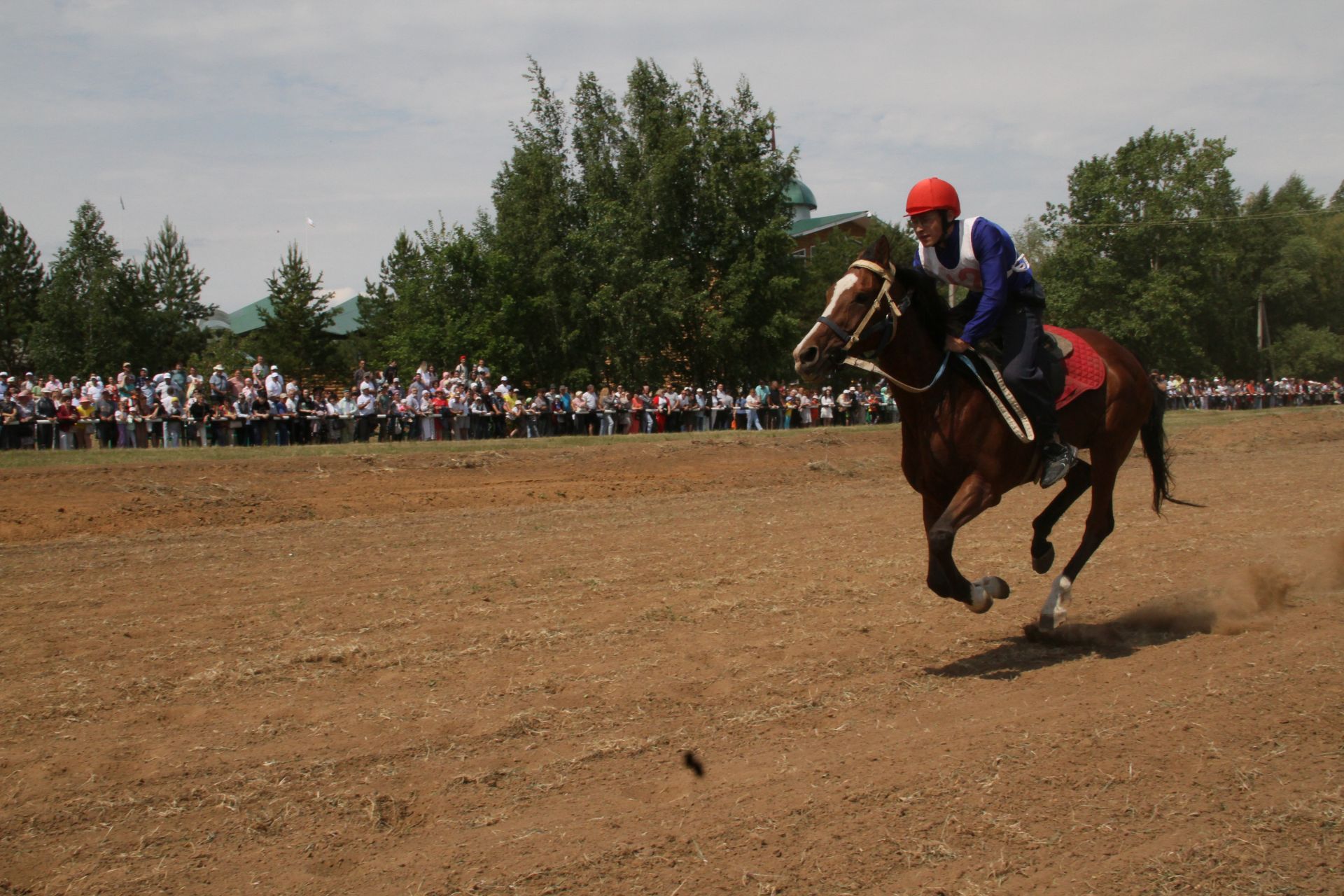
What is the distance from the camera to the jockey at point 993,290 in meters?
7.73

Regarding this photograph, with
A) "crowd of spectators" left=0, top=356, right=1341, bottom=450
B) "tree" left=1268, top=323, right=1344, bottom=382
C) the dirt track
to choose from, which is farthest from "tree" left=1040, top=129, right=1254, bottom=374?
the dirt track

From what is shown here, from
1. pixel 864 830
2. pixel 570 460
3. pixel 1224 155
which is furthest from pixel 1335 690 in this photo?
pixel 1224 155

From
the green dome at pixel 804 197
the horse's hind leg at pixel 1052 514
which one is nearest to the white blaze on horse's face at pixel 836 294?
the horse's hind leg at pixel 1052 514

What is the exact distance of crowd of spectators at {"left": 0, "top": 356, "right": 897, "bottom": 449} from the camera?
933 inches

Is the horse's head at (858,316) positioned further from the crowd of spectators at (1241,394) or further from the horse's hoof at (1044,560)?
the crowd of spectators at (1241,394)

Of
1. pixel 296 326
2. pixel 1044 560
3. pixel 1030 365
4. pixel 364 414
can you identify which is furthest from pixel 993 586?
pixel 296 326

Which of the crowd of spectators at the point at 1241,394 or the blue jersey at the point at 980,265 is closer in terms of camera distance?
the blue jersey at the point at 980,265

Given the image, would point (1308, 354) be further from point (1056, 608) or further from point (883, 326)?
point (883, 326)

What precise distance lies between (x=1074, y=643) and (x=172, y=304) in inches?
2681

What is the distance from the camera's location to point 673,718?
6324mm

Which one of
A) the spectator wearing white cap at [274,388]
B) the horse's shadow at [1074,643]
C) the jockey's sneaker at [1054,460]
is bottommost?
the horse's shadow at [1074,643]

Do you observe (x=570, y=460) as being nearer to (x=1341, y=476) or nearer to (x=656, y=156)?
(x=1341, y=476)

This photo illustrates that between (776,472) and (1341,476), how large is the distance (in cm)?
1050

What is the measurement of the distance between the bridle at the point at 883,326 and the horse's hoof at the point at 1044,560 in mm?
2166
